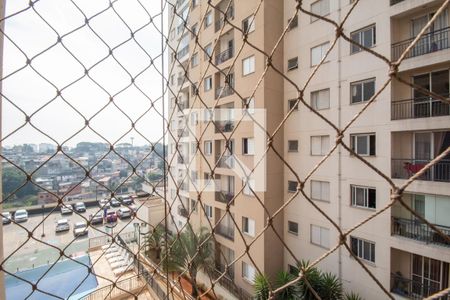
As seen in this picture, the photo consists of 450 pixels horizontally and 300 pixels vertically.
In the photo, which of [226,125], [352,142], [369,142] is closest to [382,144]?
[369,142]

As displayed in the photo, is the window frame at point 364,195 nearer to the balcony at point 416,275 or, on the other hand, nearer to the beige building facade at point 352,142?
the beige building facade at point 352,142

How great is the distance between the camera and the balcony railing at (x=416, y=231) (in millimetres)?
3255

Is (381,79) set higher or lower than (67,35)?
higher

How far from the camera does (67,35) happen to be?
0.71 metres

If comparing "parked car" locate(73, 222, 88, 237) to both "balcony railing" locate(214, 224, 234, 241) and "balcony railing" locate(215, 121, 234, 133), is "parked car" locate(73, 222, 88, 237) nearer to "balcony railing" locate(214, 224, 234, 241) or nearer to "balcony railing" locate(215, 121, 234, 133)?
"balcony railing" locate(214, 224, 234, 241)

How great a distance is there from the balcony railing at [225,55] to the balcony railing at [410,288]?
5.20 meters

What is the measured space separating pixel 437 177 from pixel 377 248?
1317 mm

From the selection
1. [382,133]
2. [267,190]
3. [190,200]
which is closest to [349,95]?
[382,133]

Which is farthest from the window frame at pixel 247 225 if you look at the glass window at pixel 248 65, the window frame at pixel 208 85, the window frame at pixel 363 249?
the window frame at pixel 208 85

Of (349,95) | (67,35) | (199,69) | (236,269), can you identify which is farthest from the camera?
(199,69)

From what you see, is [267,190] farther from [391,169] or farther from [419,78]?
[419,78]

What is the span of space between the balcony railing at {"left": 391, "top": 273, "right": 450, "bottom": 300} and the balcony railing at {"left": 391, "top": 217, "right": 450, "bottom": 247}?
0.62 metres

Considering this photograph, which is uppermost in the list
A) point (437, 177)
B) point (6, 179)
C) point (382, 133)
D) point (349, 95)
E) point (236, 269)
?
point (349, 95)

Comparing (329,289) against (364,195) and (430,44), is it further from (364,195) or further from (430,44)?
(430,44)
